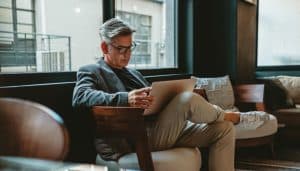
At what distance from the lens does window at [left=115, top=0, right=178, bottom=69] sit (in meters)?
3.38

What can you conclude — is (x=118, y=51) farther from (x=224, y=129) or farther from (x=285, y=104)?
(x=285, y=104)

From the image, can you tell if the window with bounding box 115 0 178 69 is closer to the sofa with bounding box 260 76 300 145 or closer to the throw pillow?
the throw pillow

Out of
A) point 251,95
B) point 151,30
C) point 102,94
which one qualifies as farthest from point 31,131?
point 251,95

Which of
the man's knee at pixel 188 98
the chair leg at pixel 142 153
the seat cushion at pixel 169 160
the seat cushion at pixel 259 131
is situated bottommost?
the seat cushion at pixel 259 131

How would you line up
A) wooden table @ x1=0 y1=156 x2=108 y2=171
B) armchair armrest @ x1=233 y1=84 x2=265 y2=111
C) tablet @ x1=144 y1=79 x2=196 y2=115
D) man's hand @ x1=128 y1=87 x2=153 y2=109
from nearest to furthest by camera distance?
wooden table @ x1=0 y1=156 x2=108 y2=171
man's hand @ x1=128 y1=87 x2=153 y2=109
tablet @ x1=144 y1=79 x2=196 y2=115
armchair armrest @ x1=233 y1=84 x2=265 y2=111

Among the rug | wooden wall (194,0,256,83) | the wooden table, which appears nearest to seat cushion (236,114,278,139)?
the rug

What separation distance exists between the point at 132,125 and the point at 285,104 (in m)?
2.88

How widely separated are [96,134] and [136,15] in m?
1.67

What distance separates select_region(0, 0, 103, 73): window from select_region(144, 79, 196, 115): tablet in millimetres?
761

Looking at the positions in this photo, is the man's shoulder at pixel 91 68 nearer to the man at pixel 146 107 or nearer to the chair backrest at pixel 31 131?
the man at pixel 146 107

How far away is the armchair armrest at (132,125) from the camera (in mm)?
1886

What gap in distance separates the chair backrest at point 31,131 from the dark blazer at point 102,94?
36.1 inches

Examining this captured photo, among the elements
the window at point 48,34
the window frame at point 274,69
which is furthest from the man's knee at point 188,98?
the window frame at point 274,69

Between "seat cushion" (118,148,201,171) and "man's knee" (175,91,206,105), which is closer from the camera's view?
"seat cushion" (118,148,201,171)
